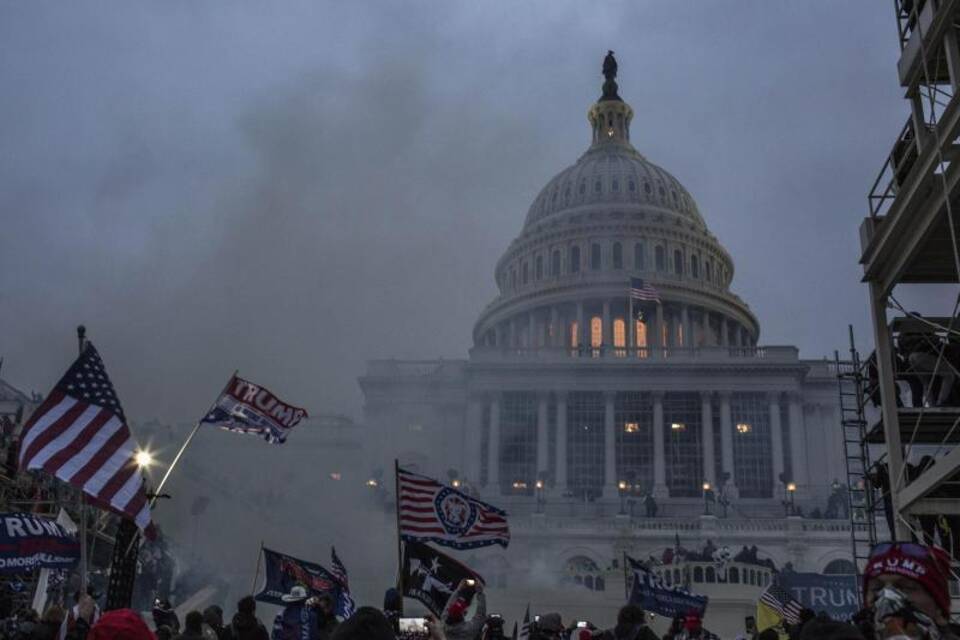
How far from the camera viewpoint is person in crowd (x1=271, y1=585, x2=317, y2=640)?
11.0 m

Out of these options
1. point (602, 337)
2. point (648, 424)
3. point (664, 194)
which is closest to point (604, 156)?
point (664, 194)

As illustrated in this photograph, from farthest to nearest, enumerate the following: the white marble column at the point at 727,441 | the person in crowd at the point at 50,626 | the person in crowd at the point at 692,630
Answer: the white marble column at the point at 727,441 < the person in crowd at the point at 692,630 < the person in crowd at the point at 50,626

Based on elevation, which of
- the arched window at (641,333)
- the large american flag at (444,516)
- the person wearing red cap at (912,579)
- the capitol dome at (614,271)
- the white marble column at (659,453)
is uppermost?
the capitol dome at (614,271)

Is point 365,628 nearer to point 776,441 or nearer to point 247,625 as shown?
point 247,625

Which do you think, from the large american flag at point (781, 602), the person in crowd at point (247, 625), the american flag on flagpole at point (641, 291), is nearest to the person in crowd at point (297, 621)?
the person in crowd at point (247, 625)

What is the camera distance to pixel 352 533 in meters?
52.5

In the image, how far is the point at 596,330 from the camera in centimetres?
9400

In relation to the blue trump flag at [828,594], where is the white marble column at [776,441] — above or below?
above

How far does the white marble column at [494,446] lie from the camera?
72500 millimetres

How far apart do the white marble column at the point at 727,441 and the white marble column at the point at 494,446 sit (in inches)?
615

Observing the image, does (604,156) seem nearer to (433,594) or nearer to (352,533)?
(352,533)

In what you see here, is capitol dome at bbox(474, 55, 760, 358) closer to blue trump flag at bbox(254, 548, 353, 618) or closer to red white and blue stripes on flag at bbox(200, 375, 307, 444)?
red white and blue stripes on flag at bbox(200, 375, 307, 444)

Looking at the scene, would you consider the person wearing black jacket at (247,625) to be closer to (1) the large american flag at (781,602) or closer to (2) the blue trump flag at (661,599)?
Result: (2) the blue trump flag at (661,599)

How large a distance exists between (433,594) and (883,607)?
7167 millimetres
